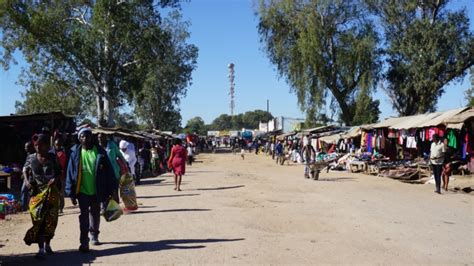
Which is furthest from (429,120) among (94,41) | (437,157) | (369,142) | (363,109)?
(94,41)

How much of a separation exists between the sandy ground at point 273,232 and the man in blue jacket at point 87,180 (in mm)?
445

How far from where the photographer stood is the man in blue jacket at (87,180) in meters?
6.80

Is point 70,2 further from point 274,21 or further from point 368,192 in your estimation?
point 368,192

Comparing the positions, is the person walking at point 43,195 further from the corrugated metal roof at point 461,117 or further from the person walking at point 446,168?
the corrugated metal roof at point 461,117

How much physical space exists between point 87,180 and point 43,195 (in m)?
0.62

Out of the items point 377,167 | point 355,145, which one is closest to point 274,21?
point 355,145

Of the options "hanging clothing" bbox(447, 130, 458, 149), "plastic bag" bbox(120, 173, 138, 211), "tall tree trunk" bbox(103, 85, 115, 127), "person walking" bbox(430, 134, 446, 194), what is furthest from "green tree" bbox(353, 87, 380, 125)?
"plastic bag" bbox(120, 173, 138, 211)

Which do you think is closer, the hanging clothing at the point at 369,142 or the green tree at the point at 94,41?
the hanging clothing at the point at 369,142

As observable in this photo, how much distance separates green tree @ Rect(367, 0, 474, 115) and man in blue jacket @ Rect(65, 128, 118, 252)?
97.3 ft

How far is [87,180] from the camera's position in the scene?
6867 millimetres

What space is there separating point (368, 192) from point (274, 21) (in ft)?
79.8

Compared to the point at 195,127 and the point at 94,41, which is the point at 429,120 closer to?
the point at 94,41

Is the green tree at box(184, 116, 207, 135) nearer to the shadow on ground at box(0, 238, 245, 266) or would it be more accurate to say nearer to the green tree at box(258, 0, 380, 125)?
the green tree at box(258, 0, 380, 125)

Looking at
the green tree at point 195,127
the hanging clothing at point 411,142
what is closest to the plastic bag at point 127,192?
the hanging clothing at point 411,142
